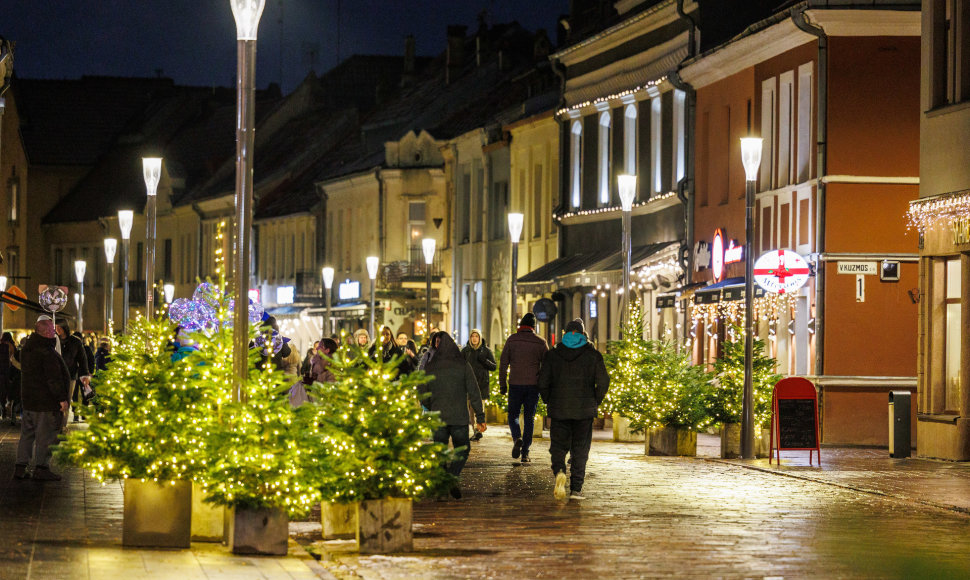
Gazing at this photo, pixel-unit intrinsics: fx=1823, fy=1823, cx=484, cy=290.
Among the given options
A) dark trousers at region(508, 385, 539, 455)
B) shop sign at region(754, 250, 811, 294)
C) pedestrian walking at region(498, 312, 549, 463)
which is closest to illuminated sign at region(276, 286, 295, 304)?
shop sign at region(754, 250, 811, 294)

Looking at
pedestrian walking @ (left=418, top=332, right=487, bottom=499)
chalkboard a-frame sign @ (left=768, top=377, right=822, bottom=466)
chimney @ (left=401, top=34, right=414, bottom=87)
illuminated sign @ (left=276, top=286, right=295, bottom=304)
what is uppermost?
chimney @ (left=401, top=34, right=414, bottom=87)

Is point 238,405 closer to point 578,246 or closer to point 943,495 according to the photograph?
point 943,495

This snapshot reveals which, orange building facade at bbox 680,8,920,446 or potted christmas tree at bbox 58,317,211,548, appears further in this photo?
orange building facade at bbox 680,8,920,446

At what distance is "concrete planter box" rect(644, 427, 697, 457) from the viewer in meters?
24.5

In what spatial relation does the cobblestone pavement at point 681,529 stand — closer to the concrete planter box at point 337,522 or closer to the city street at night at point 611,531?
the city street at night at point 611,531

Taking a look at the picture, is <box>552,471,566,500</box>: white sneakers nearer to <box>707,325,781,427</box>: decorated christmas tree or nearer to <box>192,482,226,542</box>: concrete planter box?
<box>192,482,226,542</box>: concrete planter box

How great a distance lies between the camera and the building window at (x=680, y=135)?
116 ft

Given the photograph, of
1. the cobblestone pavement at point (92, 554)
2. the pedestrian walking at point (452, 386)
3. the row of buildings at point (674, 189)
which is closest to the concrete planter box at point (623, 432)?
the row of buildings at point (674, 189)

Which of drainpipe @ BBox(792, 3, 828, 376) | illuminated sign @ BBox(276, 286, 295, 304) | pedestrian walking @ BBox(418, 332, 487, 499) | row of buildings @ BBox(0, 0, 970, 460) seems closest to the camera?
pedestrian walking @ BBox(418, 332, 487, 499)

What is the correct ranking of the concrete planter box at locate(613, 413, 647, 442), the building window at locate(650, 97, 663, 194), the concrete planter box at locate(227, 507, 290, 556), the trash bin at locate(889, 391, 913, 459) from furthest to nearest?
1. the building window at locate(650, 97, 663, 194)
2. the concrete planter box at locate(613, 413, 647, 442)
3. the trash bin at locate(889, 391, 913, 459)
4. the concrete planter box at locate(227, 507, 290, 556)

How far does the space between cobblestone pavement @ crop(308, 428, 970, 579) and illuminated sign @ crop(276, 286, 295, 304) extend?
46.5 m

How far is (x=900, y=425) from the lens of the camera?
24.5 metres

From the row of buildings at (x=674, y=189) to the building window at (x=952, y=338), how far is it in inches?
1.4

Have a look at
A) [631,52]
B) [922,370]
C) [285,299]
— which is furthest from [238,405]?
[285,299]
